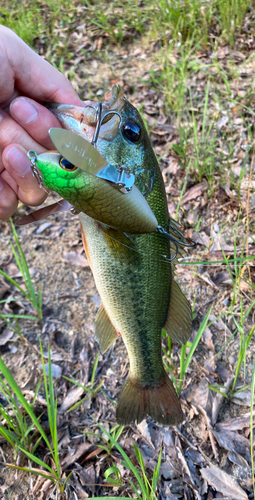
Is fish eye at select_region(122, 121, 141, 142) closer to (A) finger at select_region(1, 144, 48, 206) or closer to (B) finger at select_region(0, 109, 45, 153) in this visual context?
(A) finger at select_region(1, 144, 48, 206)

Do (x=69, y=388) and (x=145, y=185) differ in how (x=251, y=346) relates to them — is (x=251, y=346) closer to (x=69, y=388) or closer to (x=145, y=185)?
(x=69, y=388)

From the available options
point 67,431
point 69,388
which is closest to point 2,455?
point 67,431

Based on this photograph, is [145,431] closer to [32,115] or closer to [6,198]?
[6,198]

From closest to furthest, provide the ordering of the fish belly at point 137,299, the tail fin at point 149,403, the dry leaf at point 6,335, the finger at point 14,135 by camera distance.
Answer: the fish belly at point 137,299 → the finger at point 14,135 → the tail fin at point 149,403 → the dry leaf at point 6,335

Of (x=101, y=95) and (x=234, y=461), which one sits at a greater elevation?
(x=101, y=95)

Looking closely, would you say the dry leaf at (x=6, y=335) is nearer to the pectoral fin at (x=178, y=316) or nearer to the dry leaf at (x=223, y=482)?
the pectoral fin at (x=178, y=316)

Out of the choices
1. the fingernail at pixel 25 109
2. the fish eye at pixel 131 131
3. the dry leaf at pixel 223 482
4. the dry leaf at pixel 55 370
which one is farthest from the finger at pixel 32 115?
the dry leaf at pixel 223 482
